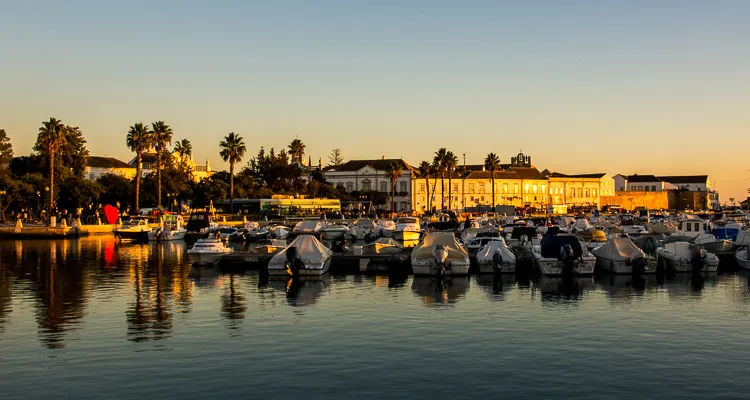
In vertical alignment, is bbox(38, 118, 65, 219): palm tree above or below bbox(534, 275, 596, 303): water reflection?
above

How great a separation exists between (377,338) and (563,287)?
18928 millimetres

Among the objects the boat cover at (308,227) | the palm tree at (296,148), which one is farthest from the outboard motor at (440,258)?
the palm tree at (296,148)

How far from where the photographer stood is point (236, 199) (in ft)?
494

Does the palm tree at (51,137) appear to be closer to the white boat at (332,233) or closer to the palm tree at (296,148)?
the white boat at (332,233)

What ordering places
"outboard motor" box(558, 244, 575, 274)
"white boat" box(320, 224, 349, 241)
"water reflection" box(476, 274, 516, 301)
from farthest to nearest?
1. "white boat" box(320, 224, 349, 241)
2. "outboard motor" box(558, 244, 575, 274)
3. "water reflection" box(476, 274, 516, 301)

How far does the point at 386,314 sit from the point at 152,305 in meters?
12.0

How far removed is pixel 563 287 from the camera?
44844mm

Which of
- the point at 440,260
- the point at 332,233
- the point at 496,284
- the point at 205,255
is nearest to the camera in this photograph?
the point at 496,284

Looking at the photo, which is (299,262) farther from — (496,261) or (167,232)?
(167,232)

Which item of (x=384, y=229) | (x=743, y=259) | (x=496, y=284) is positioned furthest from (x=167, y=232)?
(x=743, y=259)

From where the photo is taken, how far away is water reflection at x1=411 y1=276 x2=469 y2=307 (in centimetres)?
3978

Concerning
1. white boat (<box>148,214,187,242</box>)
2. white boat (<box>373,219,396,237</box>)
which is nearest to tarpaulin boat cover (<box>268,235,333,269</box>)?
white boat (<box>373,219,396,237</box>)

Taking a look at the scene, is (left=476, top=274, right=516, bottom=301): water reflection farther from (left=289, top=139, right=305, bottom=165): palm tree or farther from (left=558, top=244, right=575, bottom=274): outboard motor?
(left=289, top=139, right=305, bottom=165): palm tree

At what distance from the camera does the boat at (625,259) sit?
50000 mm
